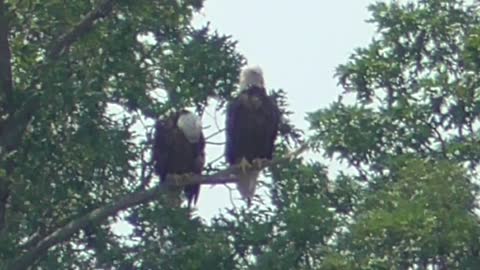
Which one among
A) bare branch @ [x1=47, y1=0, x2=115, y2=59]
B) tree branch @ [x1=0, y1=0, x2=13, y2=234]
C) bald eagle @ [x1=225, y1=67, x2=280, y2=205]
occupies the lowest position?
bald eagle @ [x1=225, y1=67, x2=280, y2=205]

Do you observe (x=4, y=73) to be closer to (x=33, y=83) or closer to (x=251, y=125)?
(x=33, y=83)

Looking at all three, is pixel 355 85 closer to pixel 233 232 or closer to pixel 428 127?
pixel 428 127

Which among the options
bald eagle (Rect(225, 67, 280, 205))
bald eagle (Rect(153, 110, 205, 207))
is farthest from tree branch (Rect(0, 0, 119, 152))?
bald eagle (Rect(225, 67, 280, 205))

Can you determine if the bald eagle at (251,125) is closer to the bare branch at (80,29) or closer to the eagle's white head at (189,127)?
the eagle's white head at (189,127)

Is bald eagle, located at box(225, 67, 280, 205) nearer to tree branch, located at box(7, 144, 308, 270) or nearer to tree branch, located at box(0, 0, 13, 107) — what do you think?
tree branch, located at box(7, 144, 308, 270)

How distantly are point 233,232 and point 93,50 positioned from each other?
2090 millimetres

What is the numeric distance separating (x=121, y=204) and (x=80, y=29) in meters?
2.00

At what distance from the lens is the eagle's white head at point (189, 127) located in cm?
1630

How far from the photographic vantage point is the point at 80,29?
17375mm

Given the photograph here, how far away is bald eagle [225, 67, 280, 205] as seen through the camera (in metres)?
16.0

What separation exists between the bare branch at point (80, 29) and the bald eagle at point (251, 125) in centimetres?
174

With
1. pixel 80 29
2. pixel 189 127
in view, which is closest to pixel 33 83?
pixel 80 29

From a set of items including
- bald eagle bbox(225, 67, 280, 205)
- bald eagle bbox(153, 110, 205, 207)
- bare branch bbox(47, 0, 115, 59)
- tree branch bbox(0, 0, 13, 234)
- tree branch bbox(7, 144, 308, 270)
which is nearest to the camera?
tree branch bbox(7, 144, 308, 270)

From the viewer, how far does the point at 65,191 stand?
690 inches
